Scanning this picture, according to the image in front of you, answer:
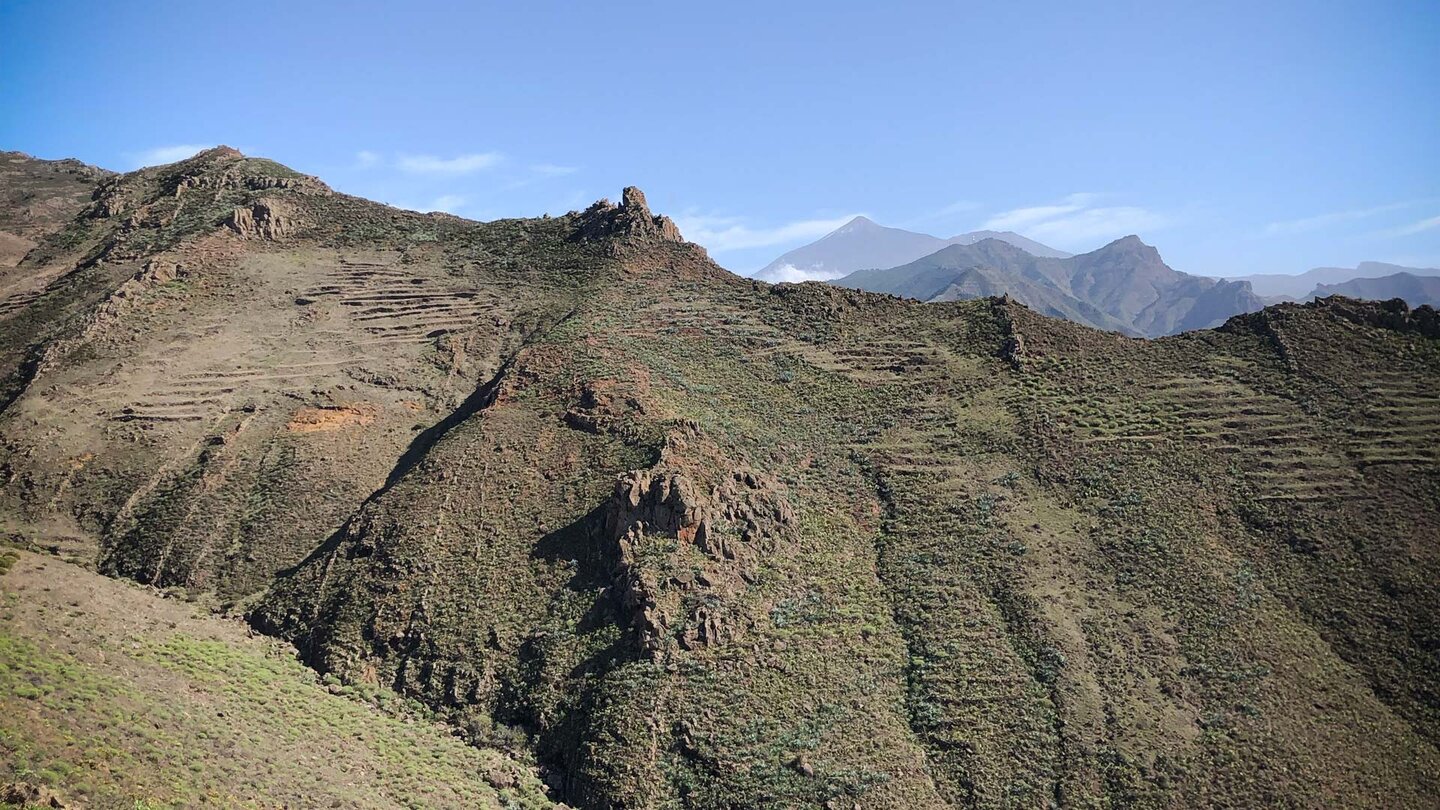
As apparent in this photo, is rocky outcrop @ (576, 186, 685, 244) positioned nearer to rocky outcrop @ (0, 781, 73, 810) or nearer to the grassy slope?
the grassy slope

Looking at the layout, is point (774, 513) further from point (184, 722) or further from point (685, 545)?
point (184, 722)

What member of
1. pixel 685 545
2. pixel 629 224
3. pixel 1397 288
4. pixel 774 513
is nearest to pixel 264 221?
pixel 629 224

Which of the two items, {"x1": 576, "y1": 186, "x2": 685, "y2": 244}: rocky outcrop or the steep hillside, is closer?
{"x1": 576, "y1": 186, "x2": 685, "y2": 244}: rocky outcrop

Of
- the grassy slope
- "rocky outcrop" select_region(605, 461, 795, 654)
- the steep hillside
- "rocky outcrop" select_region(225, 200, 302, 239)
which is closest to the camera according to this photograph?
the grassy slope

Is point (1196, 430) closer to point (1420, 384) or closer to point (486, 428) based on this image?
point (1420, 384)

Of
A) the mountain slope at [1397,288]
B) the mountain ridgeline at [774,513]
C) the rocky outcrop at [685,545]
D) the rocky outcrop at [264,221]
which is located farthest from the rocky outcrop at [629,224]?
the mountain slope at [1397,288]

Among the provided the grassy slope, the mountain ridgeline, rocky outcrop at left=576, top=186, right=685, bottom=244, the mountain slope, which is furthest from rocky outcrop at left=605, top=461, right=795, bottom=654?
the mountain slope
